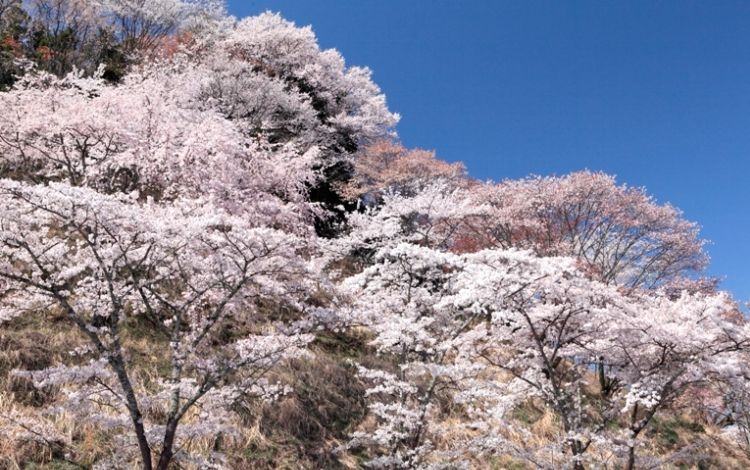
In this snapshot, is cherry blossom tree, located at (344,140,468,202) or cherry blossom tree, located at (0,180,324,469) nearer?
cherry blossom tree, located at (0,180,324,469)

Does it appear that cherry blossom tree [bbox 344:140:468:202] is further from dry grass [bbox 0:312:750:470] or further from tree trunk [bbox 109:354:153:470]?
tree trunk [bbox 109:354:153:470]

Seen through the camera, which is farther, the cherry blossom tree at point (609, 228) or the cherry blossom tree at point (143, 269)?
the cherry blossom tree at point (609, 228)

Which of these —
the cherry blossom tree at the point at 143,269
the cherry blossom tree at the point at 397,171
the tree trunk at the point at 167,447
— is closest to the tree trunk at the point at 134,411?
the cherry blossom tree at the point at 143,269

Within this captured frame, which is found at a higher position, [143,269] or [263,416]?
[143,269]

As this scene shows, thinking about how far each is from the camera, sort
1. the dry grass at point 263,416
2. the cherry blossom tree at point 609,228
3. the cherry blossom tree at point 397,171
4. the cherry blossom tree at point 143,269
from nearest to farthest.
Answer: the cherry blossom tree at point 143,269, the dry grass at point 263,416, the cherry blossom tree at point 609,228, the cherry blossom tree at point 397,171

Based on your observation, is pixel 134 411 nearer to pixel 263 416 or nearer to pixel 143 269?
pixel 143 269

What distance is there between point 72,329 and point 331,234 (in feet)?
50.1

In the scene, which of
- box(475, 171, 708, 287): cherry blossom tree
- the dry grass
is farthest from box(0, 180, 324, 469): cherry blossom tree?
box(475, 171, 708, 287): cherry blossom tree


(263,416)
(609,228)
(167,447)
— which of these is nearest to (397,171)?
(609,228)

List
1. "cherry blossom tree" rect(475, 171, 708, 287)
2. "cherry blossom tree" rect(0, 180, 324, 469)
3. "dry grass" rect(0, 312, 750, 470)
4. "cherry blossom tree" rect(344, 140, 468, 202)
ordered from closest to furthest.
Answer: "cherry blossom tree" rect(0, 180, 324, 469)
"dry grass" rect(0, 312, 750, 470)
"cherry blossom tree" rect(475, 171, 708, 287)
"cherry blossom tree" rect(344, 140, 468, 202)

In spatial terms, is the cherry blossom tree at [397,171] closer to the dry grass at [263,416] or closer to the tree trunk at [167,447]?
the dry grass at [263,416]

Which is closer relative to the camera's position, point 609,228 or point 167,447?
point 167,447

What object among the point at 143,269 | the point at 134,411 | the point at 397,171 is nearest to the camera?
the point at 134,411

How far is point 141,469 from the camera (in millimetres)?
8227
